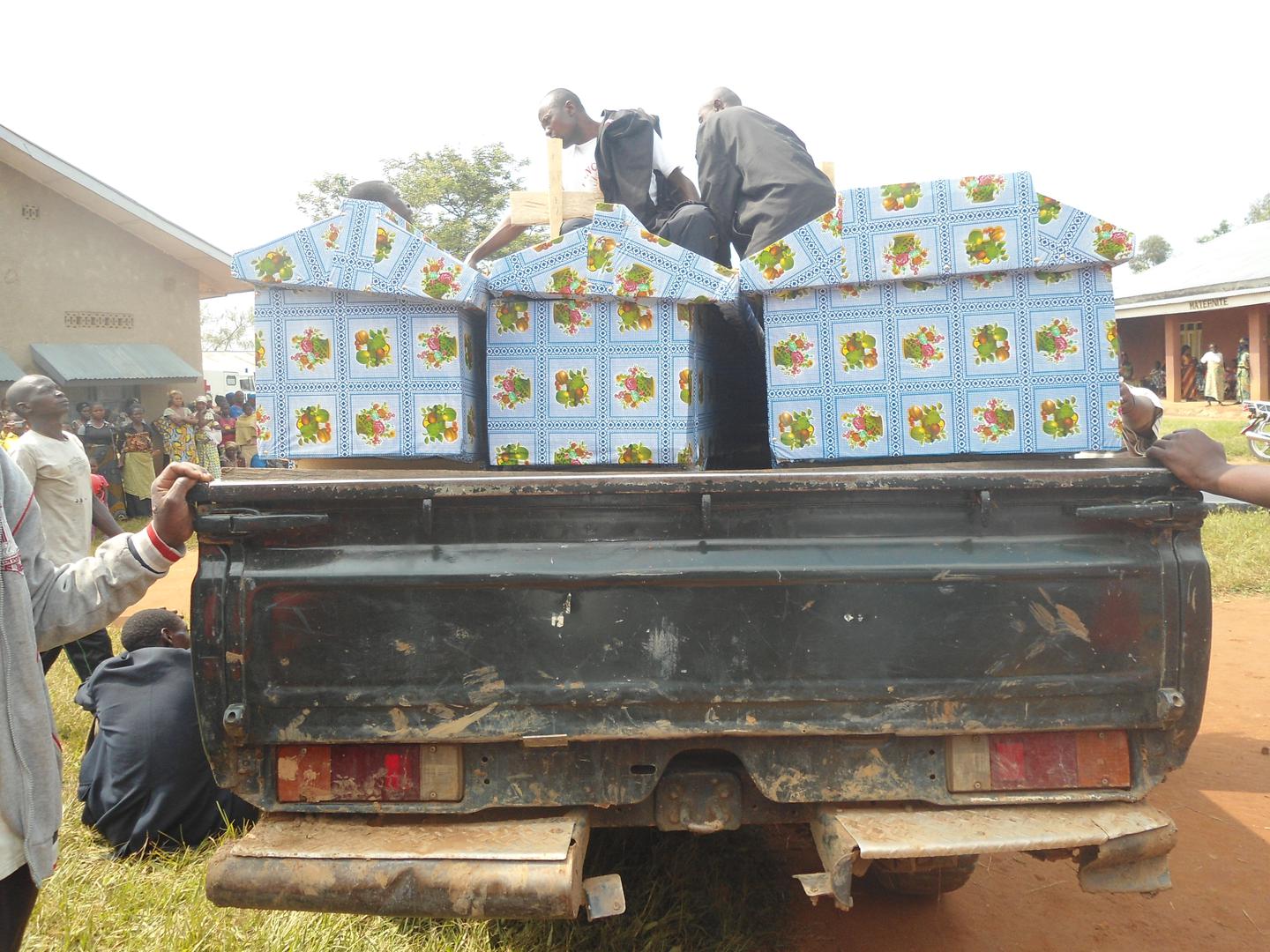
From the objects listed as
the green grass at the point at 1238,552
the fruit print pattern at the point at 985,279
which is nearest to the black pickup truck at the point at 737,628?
the fruit print pattern at the point at 985,279

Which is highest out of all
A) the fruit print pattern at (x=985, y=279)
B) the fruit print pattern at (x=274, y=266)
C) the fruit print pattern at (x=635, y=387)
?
the fruit print pattern at (x=274, y=266)

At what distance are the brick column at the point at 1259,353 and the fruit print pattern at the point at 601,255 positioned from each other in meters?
21.3

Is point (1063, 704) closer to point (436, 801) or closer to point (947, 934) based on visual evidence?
point (947, 934)

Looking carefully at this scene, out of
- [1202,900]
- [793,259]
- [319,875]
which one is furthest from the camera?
[1202,900]

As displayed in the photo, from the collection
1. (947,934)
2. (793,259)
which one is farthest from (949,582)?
(947,934)

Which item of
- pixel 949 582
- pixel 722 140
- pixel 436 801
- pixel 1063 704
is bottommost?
pixel 436 801

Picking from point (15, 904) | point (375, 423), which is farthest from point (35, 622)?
point (375, 423)

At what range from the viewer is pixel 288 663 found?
2152 mm

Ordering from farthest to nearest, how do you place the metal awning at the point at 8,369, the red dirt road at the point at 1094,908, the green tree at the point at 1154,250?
the green tree at the point at 1154,250 < the metal awning at the point at 8,369 < the red dirt road at the point at 1094,908

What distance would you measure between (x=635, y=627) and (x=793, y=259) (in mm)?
1056

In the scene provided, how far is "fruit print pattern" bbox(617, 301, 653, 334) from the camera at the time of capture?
260 cm

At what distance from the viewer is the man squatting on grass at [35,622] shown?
180cm

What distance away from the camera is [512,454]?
266 cm

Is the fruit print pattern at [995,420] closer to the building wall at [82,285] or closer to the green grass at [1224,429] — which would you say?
the green grass at [1224,429]
